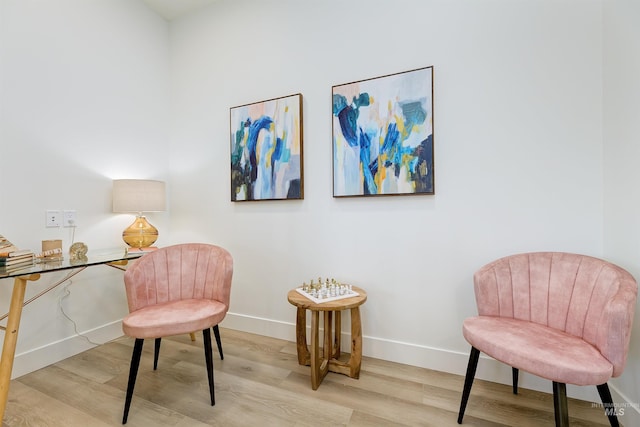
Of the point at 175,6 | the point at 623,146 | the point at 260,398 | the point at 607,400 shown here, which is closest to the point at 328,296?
the point at 260,398

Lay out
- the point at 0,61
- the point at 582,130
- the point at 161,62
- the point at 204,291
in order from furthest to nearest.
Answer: the point at 161,62 → the point at 204,291 → the point at 0,61 → the point at 582,130

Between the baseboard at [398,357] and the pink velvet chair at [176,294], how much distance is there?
2.41 ft

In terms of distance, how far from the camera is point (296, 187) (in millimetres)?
2156

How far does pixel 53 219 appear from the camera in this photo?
75.7 inches

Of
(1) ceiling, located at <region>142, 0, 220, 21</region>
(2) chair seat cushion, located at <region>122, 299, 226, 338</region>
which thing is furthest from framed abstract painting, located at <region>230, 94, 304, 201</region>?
(1) ceiling, located at <region>142, 0, 220, 21</region>

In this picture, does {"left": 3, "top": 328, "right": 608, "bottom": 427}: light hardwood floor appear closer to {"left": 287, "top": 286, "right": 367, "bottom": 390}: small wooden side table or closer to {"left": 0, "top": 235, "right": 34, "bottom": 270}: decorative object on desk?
{"left": 287, "top": 286, "right": 367, "bottom": 390}: small wooden side table

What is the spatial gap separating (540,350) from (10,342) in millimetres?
2365

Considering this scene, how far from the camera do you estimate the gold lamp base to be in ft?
7.07

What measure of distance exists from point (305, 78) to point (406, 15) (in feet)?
2.64

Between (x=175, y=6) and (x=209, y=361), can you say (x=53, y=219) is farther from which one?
(x=175, y=6)

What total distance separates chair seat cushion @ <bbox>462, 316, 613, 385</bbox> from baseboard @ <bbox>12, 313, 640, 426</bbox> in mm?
460

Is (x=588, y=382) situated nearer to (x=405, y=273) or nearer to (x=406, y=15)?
(x=405, y=273)

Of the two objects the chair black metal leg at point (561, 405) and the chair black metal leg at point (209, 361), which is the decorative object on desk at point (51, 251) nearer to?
the chair black metal leg at point (209, 361)

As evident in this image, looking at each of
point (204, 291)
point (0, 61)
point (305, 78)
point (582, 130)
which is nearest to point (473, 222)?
point (582, 130)
